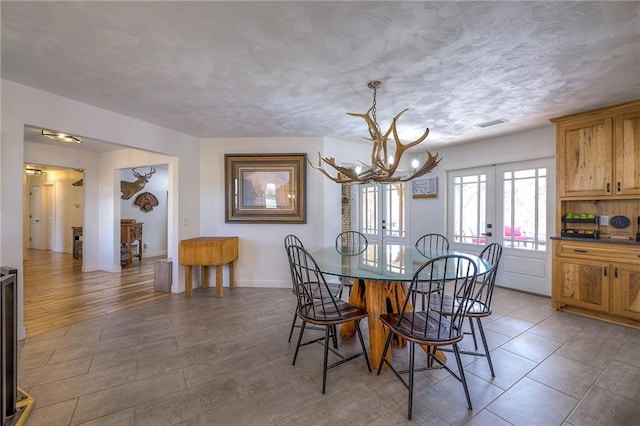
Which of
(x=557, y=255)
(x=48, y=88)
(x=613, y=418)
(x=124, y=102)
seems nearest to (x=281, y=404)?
(x=613, y=418)

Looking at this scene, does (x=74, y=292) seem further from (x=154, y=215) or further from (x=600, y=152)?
(x=600, y=152)

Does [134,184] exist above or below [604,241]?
→ above

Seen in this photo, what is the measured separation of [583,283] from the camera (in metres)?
3.20

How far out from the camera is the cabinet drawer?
2.90m

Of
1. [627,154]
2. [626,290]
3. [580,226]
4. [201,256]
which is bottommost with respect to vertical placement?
[626,290]

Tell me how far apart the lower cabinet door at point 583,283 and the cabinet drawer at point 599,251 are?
69 millimetres

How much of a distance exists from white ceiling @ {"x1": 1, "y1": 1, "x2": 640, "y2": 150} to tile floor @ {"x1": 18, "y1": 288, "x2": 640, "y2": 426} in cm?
239

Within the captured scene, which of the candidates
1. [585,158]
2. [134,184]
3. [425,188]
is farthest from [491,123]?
[134,184]

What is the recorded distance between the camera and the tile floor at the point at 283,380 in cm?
166

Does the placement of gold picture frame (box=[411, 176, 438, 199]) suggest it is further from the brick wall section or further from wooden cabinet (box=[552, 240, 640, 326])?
wooden cabinet (box=[552, 240, 640, 326])

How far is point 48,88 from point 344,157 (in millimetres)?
3640

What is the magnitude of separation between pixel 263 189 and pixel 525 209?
4.02m

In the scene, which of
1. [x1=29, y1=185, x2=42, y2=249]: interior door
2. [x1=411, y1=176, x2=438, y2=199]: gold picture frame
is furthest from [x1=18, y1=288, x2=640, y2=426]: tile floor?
[x1=29, y1=185, x2=42, y2=249]: interior door

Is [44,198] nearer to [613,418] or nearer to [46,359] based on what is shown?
[46,359]
